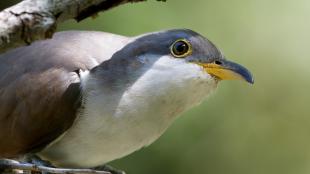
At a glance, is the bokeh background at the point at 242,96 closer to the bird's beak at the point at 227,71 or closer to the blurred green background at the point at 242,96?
the blurred green background at the point at 242,96

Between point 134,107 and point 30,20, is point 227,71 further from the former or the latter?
point 30,20

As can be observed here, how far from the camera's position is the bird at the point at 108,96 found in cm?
367

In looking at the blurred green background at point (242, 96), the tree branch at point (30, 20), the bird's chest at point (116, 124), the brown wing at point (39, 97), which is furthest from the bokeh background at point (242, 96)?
the tree branch at point (30, 20)

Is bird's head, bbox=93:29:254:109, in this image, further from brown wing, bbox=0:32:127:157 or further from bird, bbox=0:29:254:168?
brown wing, bbox=0:32:127:157

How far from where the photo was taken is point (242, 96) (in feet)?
20.8

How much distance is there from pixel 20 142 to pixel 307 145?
11.1 feet

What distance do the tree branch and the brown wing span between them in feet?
3.90

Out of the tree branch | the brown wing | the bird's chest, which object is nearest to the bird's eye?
the bird's chest

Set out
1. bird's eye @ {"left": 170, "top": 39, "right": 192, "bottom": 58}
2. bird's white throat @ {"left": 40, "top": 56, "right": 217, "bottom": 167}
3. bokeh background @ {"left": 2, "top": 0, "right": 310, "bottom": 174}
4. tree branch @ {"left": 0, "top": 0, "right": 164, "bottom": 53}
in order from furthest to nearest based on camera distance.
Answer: bokeh background @ {"left": 2, "top": 0, "right": 310, "bottom": 174} < bird's eye @ {"left": 170, "top": 39, "right": 192, "bottom": 58} < bird's white throat @ {"left": 40, "top": 56, "right": 217, "bottom": 167} < tree branch @ {"left": 0, "top": 0, "right": 164, "bottom": 53}

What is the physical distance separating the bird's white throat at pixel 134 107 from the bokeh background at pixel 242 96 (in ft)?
7.45

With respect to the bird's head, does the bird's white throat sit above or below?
below

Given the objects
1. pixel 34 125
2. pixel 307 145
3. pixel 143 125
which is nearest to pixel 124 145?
pixel 143 125

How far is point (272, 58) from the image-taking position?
6.28 m

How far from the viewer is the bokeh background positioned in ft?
20.1
